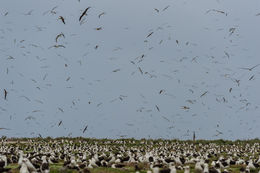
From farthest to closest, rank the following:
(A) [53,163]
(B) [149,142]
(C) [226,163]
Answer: (B) [149,142], (A) [53,163], (C) [226,163]

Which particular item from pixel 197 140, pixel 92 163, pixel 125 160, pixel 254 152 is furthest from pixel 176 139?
pixel 92 163

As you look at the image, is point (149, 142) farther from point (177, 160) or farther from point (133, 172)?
point (133, 172)

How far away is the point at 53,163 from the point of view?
28.8m

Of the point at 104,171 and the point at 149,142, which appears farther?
the point at 149,142

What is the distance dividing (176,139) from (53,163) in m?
40.2

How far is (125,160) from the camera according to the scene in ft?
95.7

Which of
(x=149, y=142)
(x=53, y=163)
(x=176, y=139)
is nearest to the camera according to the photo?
(x=53, y=163)

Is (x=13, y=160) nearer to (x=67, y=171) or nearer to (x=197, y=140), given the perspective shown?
(x=67, y=171)

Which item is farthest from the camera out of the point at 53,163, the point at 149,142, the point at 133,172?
the point at 149,142

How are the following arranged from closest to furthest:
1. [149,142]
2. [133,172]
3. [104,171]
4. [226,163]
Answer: [104,171], [133,172], [226,163], [149,142]

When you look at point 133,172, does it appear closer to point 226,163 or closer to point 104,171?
point 104,171

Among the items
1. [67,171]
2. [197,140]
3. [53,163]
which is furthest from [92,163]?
[197,140]

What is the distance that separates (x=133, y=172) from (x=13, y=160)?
480 inches

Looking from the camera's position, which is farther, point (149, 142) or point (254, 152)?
point (149, 142)
